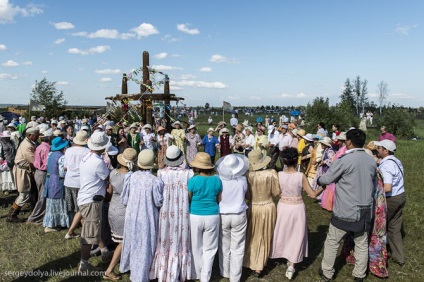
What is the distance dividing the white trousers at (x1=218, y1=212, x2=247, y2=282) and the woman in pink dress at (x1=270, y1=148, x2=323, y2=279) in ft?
2.02

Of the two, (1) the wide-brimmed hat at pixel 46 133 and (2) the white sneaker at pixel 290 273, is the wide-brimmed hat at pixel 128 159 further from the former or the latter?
(1) the wide-brimmed hat at pixel 46 133

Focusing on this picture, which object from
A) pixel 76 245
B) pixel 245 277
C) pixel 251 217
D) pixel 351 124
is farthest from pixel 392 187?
pixel 351 124

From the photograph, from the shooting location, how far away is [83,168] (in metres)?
4.78

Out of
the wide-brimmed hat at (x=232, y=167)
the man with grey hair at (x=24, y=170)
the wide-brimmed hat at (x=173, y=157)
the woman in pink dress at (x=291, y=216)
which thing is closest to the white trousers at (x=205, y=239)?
the wide-brimmed hat at (x=232, y=167)

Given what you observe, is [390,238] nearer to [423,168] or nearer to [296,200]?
[296,200]

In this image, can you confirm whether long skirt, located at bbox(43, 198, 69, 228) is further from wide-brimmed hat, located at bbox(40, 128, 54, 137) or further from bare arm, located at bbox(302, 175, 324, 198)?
bare arm, located at bbox(302, 175, 324, 198)

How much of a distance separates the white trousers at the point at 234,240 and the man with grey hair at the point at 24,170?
453cm

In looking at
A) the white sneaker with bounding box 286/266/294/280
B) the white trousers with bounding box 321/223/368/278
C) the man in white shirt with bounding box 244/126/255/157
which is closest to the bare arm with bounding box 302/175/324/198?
the white trousers with bounding box 321/223/368/278

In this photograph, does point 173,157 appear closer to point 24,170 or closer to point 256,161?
point 256,161

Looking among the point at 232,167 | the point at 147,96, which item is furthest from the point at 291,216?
the point at 147,96

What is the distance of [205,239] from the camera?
4.31 m

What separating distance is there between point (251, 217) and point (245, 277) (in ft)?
2.89

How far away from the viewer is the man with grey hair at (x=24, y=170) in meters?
6.64

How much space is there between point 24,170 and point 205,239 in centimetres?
470
